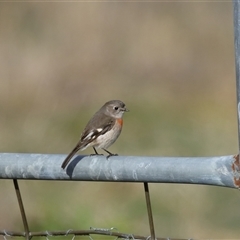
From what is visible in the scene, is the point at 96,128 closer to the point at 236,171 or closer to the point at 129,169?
the point at 129,169

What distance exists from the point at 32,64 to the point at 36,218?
16.7ft

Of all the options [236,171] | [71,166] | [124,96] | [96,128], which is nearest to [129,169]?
[71,166]

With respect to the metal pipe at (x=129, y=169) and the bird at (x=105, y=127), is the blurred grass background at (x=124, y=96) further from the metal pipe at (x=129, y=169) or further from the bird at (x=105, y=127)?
the metal pipe at (x=129, y=169)

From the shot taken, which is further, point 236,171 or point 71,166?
point 71,166

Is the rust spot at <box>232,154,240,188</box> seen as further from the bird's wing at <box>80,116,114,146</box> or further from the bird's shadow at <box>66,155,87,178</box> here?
the bird's wing at <box>80,116,114,146</box>

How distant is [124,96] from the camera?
1147 centimetres

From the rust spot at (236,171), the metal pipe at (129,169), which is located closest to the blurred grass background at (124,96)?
the metal pipe at (129,169)

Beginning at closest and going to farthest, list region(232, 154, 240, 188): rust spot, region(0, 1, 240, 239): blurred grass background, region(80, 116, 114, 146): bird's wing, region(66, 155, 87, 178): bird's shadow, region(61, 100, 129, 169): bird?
region(232, 154, 240, 188): rust spot → region(66, 155, 87, 178): bird's shadow → region(80, 116, 114, 146): bird's wing → region(61, 100, 129, 169): bird → region(0, 1, 240, 239): blurred grass background

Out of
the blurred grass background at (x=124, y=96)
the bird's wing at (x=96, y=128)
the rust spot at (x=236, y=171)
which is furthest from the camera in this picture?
the blurred grass background at (x=124, y=96)

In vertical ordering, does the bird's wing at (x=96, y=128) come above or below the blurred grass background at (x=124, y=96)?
above

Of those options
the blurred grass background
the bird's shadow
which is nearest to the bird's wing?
the blurred grass background

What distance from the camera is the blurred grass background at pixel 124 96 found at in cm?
767

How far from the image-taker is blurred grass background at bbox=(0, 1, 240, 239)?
25.2 ft

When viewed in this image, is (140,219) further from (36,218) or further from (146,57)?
(146,57)
